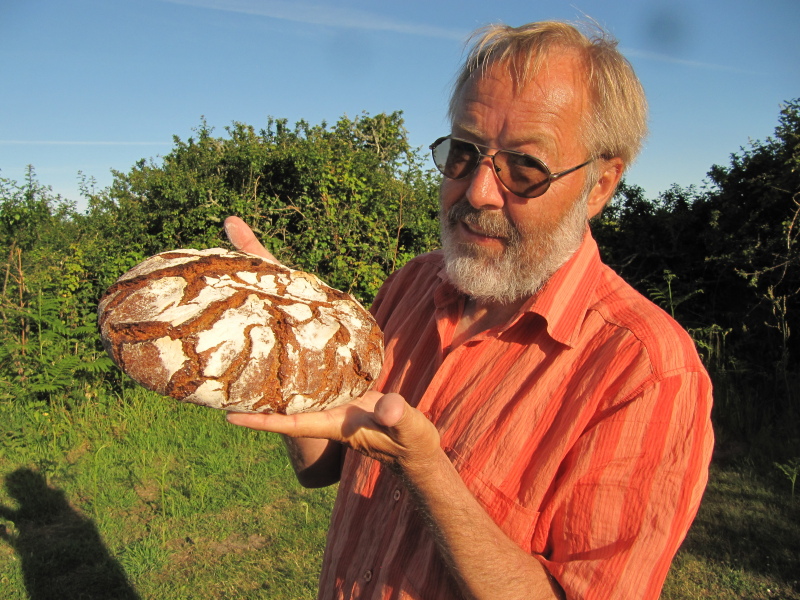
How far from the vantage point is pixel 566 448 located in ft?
5.16

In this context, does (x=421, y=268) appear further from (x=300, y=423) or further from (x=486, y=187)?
(x=300, y=423)

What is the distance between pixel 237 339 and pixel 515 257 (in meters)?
0.99

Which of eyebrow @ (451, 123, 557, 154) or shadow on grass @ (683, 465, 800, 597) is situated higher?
eyebrow @ (451, 123, 557, 154)

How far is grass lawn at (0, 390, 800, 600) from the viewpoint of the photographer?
4230mm

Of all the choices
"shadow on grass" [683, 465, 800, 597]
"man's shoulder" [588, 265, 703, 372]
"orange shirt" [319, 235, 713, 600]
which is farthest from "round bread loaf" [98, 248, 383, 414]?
"shadow on grass" [683, 465, 800, 597]

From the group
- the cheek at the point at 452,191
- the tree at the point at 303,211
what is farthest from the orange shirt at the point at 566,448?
the tree at the point at 303,211

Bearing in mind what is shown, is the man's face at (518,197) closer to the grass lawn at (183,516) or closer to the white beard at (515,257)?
the white beard at (515,257)

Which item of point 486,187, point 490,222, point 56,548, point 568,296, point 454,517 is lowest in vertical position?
point 56,548

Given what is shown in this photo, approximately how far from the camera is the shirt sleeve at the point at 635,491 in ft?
4.80

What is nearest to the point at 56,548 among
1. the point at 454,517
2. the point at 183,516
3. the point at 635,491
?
the point at 183,516

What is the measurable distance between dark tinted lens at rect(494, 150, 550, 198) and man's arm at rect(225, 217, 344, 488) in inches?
40.4

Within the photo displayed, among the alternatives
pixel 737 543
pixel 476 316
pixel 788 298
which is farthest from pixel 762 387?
pixel 476 316

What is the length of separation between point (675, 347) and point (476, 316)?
2.56 ft

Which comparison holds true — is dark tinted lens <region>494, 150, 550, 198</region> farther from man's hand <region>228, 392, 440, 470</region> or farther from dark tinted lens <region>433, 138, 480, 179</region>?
man's hand <region>228, 392, 440, 470</region>
